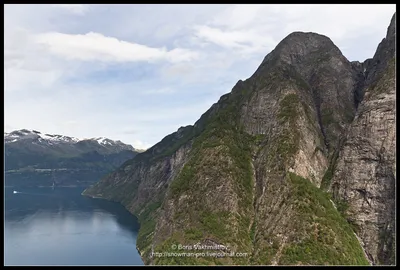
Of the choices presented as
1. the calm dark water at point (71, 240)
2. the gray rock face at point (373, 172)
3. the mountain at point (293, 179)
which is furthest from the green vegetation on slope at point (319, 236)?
the calm dark water at point (71, 240)

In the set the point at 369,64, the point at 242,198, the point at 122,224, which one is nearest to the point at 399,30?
the point at 242,198

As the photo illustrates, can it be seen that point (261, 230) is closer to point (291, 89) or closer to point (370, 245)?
point (370, 245)

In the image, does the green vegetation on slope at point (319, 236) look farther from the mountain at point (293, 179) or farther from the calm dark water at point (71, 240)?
the calm dark water at point (71, 240)

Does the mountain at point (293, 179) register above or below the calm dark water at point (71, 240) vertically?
above

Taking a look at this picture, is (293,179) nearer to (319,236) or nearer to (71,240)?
(319,236)

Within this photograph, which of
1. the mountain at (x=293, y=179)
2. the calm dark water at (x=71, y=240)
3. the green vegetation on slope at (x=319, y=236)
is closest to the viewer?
the green vegetation on slope at (x=319, y=236)
